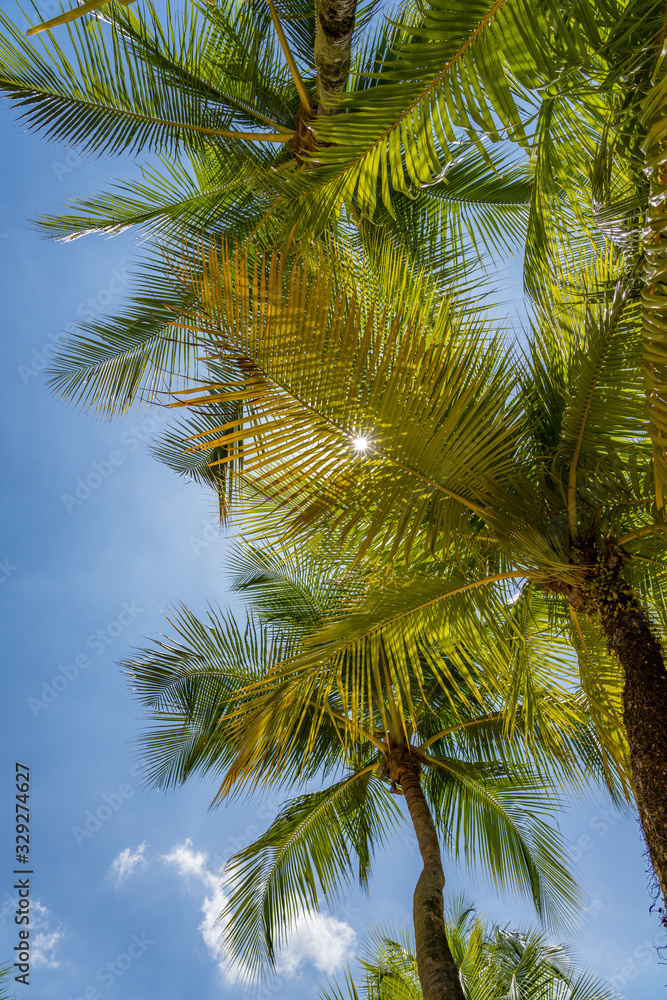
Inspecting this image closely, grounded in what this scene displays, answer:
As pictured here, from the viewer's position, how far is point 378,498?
2.99 meters

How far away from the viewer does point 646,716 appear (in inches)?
117

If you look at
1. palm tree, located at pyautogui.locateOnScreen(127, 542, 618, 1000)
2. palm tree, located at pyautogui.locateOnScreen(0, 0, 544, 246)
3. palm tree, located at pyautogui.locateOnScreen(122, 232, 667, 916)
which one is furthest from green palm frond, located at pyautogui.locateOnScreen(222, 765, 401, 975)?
palm tree, located at pyautogui.locateOnScreen(0, 0, 544, 246)

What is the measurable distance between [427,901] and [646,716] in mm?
3668

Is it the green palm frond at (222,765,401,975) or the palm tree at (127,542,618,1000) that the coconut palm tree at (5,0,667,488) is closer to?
the palm tree at (127,542,618,1000)

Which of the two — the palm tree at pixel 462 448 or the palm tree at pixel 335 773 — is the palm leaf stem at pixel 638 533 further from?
the palm tree at pixel 335 773

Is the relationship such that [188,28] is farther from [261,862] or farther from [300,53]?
[261,862]

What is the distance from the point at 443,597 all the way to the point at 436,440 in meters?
1.19

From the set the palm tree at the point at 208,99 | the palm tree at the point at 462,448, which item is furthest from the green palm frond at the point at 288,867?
the palm tree at the point at 208,99

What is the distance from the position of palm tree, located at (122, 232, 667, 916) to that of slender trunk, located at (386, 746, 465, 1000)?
8.13 feet

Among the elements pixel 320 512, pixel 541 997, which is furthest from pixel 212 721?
pixel 320 512

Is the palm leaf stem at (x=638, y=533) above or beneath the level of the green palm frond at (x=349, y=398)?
beneath

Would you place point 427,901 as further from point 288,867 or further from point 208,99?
point 208,99

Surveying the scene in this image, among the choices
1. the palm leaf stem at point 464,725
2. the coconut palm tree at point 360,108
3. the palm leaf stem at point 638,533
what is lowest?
the palm leaf stem at point 638,533

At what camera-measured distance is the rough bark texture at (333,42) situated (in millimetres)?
3594
